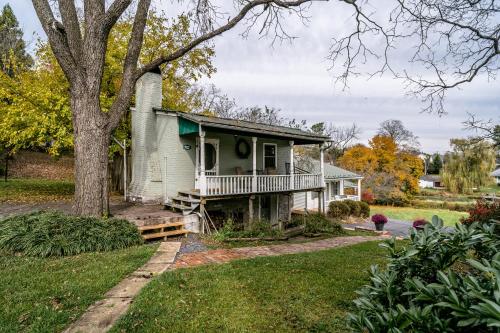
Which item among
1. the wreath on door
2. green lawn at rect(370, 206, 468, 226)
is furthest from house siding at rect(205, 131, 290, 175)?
green lawn at rect(370, 206, 468, 226)

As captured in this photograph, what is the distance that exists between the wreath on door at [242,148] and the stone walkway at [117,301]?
26.7ft

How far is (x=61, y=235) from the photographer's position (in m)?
6.74

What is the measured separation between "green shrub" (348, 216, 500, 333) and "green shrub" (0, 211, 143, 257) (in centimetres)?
670

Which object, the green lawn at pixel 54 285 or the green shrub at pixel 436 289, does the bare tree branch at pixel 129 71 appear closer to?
the green lawn at pixel 54 285

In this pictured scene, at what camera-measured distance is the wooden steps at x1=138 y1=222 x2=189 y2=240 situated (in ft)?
28.4

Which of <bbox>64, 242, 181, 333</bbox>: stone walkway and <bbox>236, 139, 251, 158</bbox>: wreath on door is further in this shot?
<bbox>236, 139, 251, 158</bbox>: wreath on door

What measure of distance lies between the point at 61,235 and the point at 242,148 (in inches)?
353

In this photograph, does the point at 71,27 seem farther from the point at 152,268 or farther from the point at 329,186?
the point at 329,186

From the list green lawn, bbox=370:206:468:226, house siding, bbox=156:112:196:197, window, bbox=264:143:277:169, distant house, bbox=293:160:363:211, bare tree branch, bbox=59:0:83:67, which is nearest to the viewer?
bare tree branch, bbox=59:0:83:67

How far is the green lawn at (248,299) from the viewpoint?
12.0 feet

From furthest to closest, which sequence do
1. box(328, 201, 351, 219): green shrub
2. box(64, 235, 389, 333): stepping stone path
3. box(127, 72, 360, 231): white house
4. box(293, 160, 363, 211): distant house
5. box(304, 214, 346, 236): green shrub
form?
box(293, 160, 363, 211): distant house → box(328, 201, 351, 219): green shrub → box(304, 214, 346, 236): green shrub → box(127, 72, 360, 231): white house → box(64, 235, 389, 333): stepping stone path

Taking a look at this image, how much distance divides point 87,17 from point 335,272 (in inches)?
372

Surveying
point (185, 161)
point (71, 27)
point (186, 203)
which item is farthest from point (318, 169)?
point (71, 27)

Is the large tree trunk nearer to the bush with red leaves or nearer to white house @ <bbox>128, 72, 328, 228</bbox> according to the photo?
white house @ <bbox>128, 72, 328, 228</bbox>
